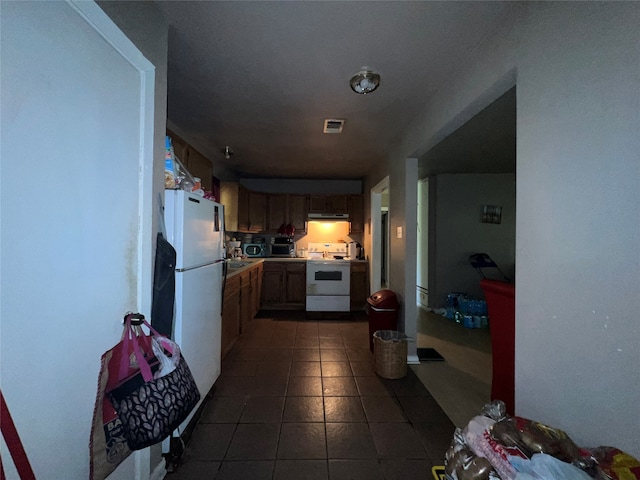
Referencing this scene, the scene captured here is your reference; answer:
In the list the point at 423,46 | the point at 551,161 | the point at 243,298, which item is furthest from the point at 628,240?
the point at 243,298

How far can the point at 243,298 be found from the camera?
3.35 meters

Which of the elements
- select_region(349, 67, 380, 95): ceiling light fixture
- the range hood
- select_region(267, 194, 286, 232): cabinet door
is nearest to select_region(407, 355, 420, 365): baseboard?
select_region(349, 67, 380, 95): ceiling light fixture

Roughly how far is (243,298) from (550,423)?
2970 mm

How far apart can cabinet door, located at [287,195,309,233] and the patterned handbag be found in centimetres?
415

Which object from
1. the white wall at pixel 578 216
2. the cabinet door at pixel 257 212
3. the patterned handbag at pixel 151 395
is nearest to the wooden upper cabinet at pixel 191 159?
the patterned handbag at pixel 151 395

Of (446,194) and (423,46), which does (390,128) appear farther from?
(446,194)

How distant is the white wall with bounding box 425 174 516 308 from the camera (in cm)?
462

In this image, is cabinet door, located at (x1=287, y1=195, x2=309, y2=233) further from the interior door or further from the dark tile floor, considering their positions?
the interior door

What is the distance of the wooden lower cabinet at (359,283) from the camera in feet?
15.4

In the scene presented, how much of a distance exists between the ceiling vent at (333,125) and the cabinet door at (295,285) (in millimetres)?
2554

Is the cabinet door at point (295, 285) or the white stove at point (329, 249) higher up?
the white stove at point (329, 249)

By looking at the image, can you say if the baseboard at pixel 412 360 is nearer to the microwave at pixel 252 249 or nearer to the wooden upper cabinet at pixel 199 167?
the wooden upper cabinet at pixel 199 167

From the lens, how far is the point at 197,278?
5.76 ft

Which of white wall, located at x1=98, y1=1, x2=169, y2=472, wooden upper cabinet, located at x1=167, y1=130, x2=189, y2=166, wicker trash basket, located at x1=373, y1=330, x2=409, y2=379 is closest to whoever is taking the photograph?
white wall, located at x1=98, y1=1, x2=169, y2=472
